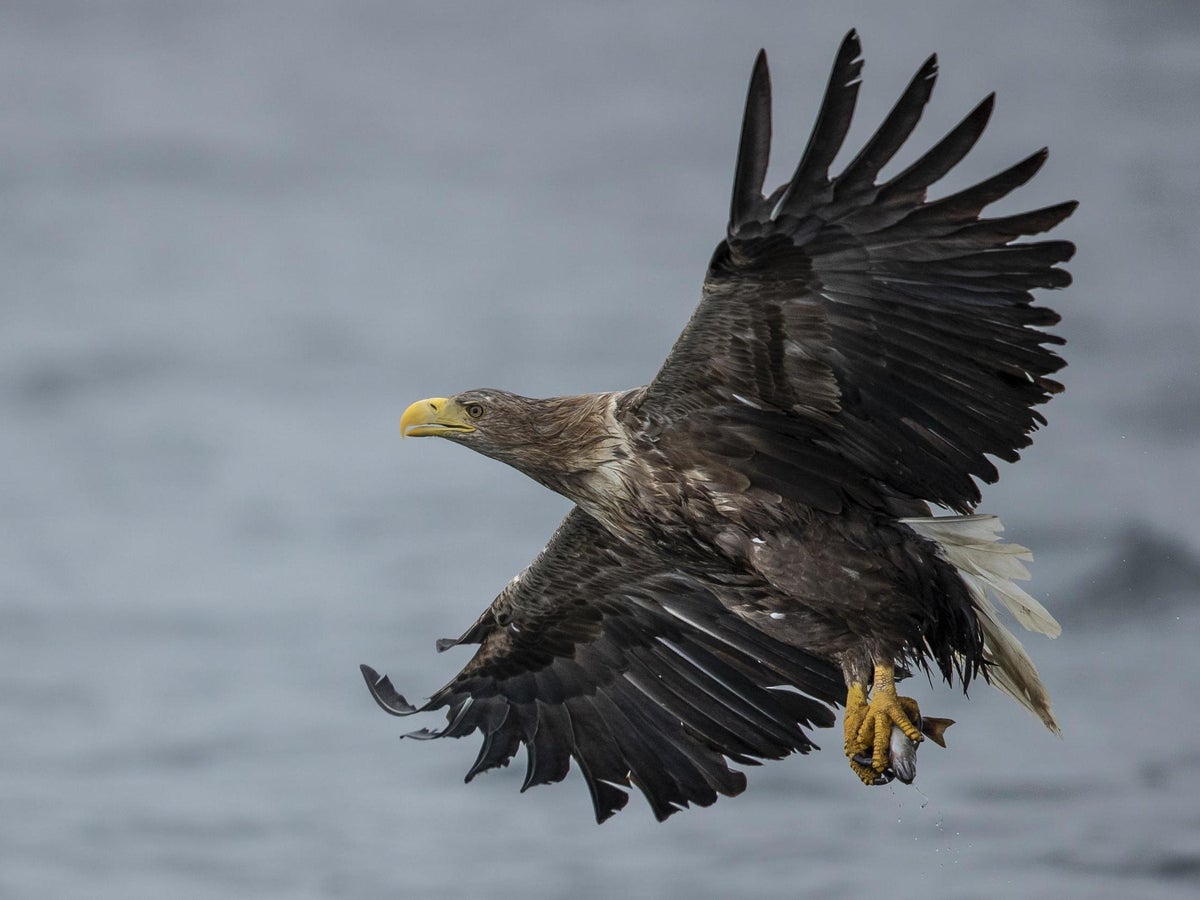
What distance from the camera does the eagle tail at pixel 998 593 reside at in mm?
6191

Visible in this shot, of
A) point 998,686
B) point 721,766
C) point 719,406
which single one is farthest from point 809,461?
point 721,766

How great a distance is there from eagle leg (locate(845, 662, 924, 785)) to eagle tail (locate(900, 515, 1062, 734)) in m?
0.49

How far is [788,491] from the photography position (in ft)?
20.2

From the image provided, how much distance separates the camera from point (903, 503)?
20.4 ft

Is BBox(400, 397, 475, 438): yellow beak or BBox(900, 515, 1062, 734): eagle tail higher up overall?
BBox(400, 397, 475, 438): yellow beak

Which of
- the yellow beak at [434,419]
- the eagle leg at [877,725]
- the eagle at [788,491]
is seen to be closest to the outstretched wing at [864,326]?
the eagle at [788,491]

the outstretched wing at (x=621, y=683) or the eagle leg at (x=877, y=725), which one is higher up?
the outstretched wing at (x=621, y=683)

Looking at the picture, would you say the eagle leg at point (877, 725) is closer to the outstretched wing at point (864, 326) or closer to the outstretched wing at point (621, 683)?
the outstretched wing at point (864, 326)

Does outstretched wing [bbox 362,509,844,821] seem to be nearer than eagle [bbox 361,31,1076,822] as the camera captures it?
No

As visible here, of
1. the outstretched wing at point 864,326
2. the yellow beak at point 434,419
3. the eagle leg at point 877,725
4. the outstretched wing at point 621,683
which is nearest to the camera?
the outstretched wing at point 864,326

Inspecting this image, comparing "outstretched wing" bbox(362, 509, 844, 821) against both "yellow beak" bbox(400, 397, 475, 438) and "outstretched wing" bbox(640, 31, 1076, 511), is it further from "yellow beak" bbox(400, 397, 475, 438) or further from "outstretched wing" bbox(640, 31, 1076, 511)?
"outstretched wing" bbox(640, 31, 1076, 511)

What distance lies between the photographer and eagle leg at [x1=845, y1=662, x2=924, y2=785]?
6066 millimetres

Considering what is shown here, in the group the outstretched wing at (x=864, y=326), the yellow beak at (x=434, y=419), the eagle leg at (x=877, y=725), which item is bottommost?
the eagle leg at (x=877, y=725)

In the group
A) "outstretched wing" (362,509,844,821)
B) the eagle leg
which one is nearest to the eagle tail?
the eagle leg
